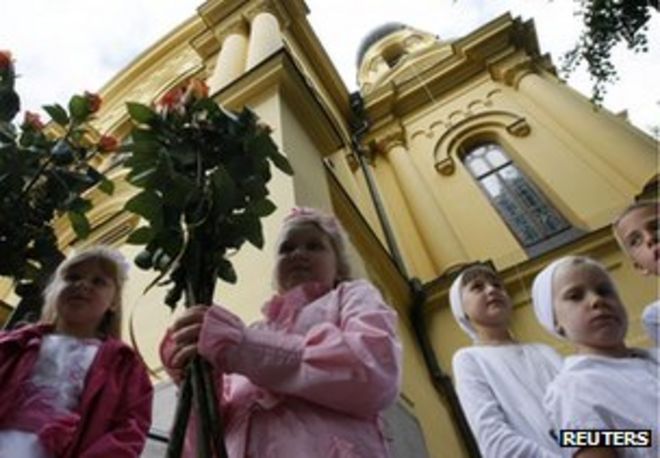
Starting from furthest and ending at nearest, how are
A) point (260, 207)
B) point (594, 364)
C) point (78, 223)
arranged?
point (78, 223) < point (260, 207) < point (594, 364)

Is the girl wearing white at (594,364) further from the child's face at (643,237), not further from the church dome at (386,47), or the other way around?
the church dome at (386,47)

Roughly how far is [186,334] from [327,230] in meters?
0.87

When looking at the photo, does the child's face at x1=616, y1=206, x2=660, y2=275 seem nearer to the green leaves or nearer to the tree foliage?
the green leaves

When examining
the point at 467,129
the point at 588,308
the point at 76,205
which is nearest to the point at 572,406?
the point at 588,308

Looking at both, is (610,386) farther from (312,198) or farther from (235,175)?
(312,198)

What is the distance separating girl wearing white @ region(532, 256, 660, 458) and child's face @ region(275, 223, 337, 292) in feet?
2.51

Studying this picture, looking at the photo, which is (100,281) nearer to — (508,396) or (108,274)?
(108,274)

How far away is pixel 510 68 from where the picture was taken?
9.97 meters

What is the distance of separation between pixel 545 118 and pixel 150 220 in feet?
27.9

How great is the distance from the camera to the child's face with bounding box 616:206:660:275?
1639 mm

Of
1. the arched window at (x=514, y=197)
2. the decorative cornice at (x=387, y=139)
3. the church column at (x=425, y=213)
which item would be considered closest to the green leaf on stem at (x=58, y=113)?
the church column at (x=425, y=213)

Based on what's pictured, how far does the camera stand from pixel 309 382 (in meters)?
1.38

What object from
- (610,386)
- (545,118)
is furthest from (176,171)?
(545,118)

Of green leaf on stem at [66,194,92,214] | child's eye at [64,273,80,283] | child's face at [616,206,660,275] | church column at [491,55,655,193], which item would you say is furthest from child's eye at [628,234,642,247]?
church column at [491,55,655,193]
